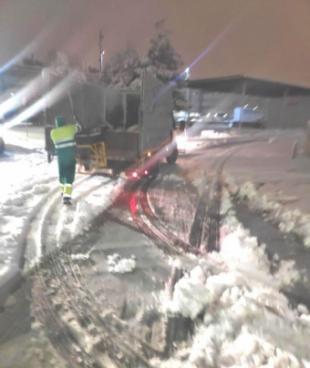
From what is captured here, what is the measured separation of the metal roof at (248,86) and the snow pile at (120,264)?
32028 millimetres

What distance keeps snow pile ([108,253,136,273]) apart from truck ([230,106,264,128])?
2984 centimetres

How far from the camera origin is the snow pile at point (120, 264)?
185 inches

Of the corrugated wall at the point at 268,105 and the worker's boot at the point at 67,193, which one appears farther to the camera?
the corrugated wall at the point at 268,105

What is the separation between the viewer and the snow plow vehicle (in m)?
9.93

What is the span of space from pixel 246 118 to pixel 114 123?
2482 centimetres

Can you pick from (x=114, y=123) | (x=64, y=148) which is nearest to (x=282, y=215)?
(x=64, y=148)

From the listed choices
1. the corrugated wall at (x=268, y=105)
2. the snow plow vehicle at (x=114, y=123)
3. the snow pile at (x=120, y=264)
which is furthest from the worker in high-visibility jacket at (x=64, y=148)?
the corrugated wall at (x=268, y=105)

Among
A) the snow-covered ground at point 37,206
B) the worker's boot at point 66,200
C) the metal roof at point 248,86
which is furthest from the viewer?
the metal roof at point 248,86

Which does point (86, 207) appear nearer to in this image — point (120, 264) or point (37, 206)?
point (37, 206)

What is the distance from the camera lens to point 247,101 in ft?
121

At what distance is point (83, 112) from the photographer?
416 inches

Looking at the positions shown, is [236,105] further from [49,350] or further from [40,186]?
[49,350]

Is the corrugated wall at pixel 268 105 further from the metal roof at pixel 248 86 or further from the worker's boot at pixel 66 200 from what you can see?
the worker's boot at pixel 66 200

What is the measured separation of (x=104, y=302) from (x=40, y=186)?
18.3 feet
